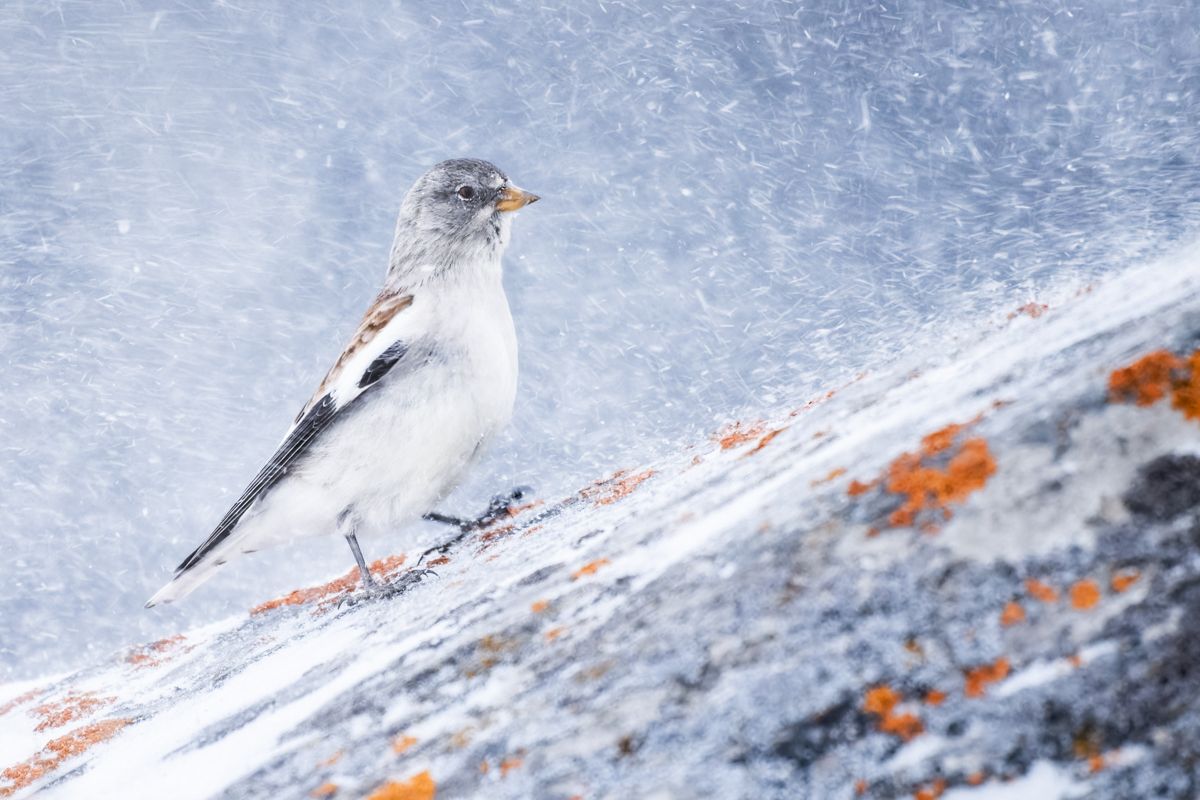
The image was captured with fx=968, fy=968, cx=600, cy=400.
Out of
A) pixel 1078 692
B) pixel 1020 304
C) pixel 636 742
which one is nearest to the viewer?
pixel 1078 692

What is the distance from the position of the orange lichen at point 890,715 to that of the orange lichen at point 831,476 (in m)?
0.61

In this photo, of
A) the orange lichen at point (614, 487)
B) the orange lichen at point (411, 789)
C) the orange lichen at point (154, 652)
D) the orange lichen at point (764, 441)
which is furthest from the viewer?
the orange lichen at point (154, 652)

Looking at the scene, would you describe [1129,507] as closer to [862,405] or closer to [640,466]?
[862,405]

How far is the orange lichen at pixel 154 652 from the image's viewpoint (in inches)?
184

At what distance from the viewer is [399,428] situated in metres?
4.33

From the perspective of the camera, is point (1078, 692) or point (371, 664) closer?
point (1078, 692)

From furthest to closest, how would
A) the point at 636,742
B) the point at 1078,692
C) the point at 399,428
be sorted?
1. the point at 399,428
2. the point at 636,742
3. the point at 1078,692

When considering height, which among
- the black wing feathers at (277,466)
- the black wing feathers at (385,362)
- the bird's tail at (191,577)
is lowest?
the bird's tail at (191,577)

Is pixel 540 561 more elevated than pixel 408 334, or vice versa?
pixel 408 334

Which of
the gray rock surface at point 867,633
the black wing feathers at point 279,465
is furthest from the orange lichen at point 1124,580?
the black wing feathers at point 279,465

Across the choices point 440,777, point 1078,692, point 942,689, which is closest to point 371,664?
point 440,777

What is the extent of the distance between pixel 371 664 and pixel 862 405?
1.46 meters

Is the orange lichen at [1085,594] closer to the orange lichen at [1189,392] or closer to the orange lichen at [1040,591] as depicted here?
the orange lichen at [1040,591]

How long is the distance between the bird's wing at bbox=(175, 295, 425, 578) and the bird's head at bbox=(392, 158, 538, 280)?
38cm
